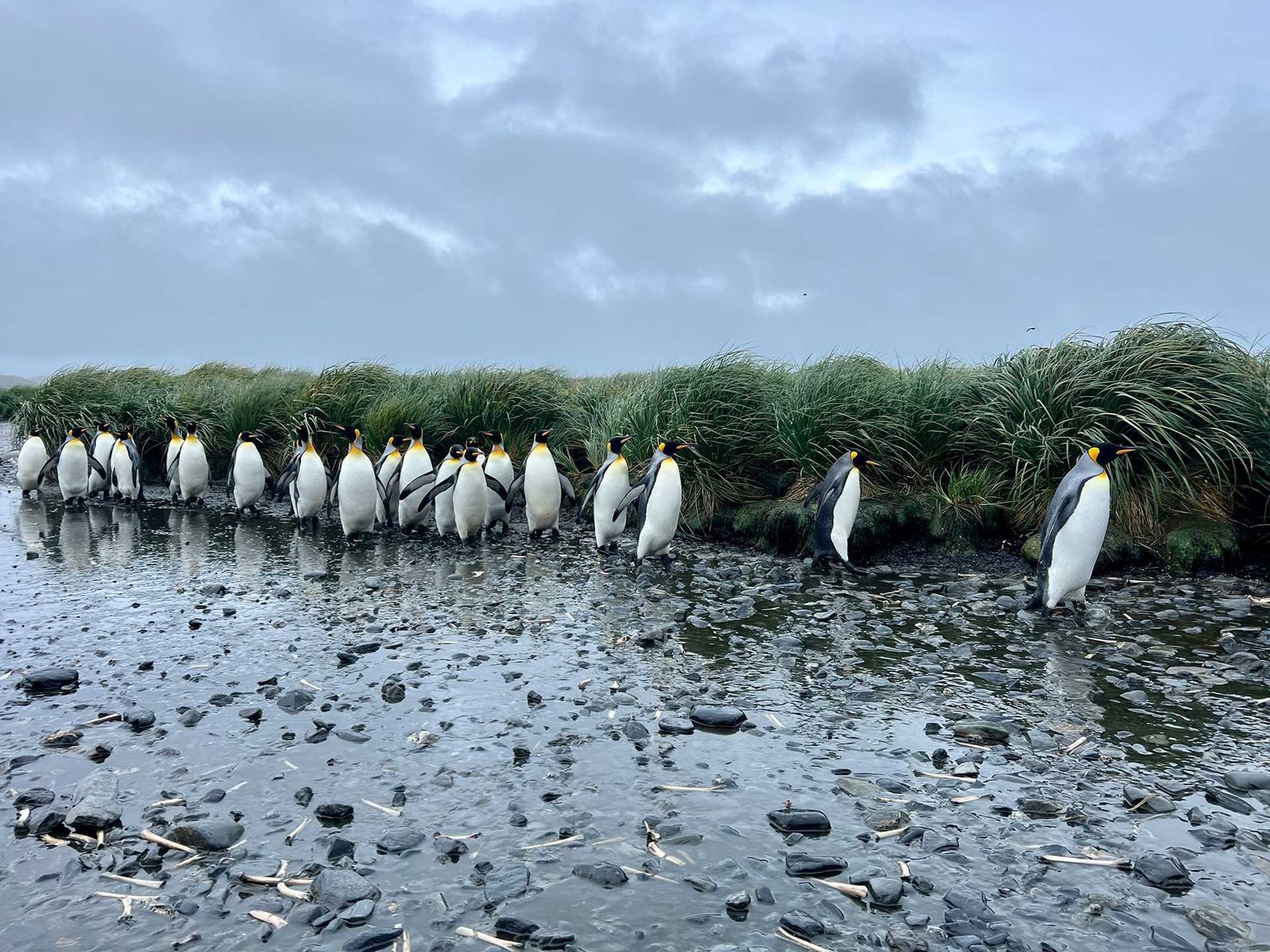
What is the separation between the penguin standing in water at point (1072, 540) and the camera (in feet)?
23.4

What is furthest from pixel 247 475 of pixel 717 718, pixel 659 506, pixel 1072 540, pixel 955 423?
pixel 1072 540

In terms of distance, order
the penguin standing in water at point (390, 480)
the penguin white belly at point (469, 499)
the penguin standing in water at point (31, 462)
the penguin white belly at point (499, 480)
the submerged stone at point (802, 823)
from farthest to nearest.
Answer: the penguin standing in water at point (31, 462) < the penguin standing in water at point (390, 480) < the penguin white belly at point (499, 480) < the penguin white belly at point (469, 499) < the submerged stone at point (802, 823)

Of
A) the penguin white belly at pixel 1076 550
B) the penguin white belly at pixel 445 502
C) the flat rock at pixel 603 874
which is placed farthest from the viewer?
the penguin white belly at pixel 445 502

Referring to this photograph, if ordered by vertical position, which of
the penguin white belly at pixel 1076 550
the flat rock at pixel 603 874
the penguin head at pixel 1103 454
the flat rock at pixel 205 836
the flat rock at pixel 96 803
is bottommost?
the flat rock at pixel 603 874

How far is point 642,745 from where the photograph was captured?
14.0 ft

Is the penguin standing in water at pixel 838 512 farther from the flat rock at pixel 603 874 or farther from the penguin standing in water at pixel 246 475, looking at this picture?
the penguin standing in water at pixel 246 475

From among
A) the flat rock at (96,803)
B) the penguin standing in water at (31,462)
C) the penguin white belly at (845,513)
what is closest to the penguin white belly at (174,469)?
the penguin standing in water at (31,462)

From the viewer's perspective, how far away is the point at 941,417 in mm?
10664

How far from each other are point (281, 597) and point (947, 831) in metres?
5.87

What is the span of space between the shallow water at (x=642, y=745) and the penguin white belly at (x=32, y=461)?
806cm

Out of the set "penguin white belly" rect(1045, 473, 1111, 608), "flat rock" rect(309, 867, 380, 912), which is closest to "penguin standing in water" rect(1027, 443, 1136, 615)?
"penguin white belly" rect(1045, 473, 1111, 608)

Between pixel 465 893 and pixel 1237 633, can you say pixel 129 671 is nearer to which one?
pixel 465 893

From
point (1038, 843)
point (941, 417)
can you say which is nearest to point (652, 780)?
point (1038, 843)

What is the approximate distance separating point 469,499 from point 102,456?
8.39 m
